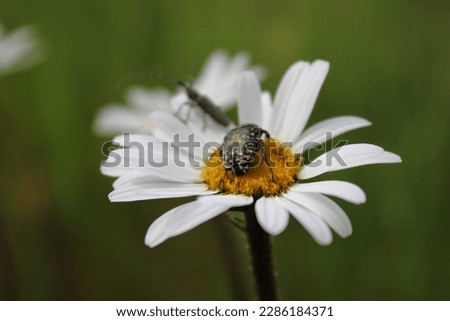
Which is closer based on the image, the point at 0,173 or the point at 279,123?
the point at 279,123

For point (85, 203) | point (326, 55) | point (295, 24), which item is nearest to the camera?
point (85, 203)

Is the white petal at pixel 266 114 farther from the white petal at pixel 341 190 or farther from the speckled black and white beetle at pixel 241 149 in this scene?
the white petal at pixel 341 190

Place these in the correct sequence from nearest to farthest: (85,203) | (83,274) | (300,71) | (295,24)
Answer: (300,71) → (83,274) → (85,203) → (295,24)

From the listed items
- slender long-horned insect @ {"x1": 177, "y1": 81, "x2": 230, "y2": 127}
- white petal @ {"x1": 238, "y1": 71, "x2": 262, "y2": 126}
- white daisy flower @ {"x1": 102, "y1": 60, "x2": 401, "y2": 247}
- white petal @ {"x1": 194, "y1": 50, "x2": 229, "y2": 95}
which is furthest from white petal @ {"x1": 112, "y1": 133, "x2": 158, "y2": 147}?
white petal @ {"x1": 194, "y1": 50, "x2": 229, "y2": 95}

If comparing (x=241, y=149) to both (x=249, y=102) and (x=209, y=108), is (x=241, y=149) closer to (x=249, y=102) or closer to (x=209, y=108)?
(x=249, y=102)

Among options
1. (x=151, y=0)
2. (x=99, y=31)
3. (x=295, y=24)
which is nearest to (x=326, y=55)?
(x=295, y=24)

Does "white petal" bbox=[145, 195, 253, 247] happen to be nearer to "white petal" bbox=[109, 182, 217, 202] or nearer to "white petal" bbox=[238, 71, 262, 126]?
"white petal" bbox=[109, 182, 217, 202]
